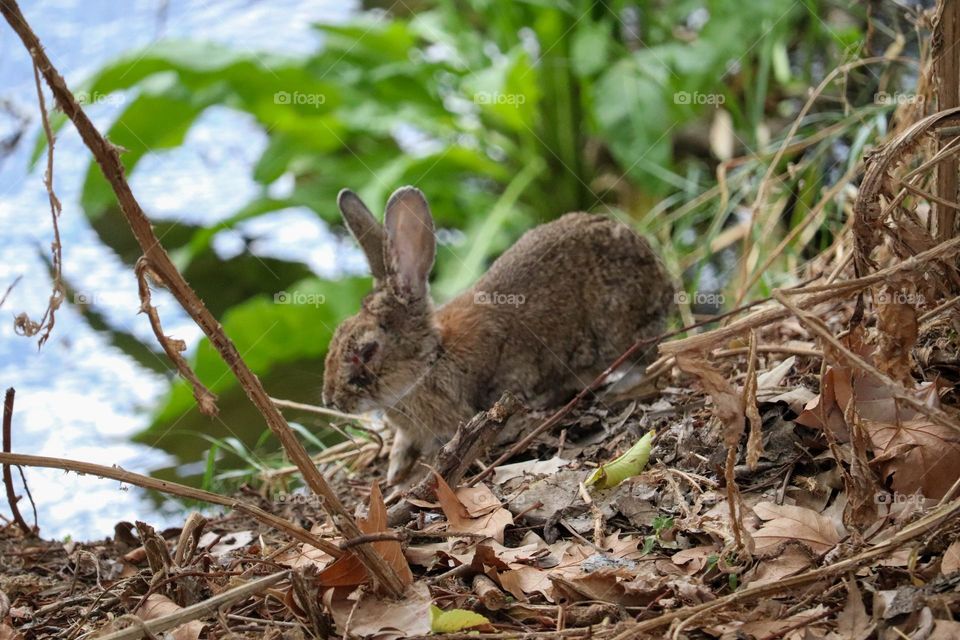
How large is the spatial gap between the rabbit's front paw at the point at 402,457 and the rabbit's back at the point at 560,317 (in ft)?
1.37

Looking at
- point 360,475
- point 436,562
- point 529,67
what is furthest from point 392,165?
point 436,562

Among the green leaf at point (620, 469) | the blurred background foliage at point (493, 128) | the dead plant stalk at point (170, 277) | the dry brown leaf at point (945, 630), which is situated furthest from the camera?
the blurred background foliage at point (493, 128)

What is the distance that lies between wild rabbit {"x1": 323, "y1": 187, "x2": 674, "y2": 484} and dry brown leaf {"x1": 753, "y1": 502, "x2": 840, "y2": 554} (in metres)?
2.15

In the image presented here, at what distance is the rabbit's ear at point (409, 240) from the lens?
4754mm

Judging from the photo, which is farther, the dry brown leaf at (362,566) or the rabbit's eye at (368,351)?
the rabbit's eye at (368,351)

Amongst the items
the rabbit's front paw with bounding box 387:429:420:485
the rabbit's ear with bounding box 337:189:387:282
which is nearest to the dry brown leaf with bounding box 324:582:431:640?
the rabbit's front paw with bounding box 387:429:420:485

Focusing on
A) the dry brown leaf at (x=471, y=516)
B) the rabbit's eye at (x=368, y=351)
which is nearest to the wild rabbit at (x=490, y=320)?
the rabbit's eye at (x=368, y=351)

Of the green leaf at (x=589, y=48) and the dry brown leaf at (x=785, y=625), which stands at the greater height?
the green leaf at (x=589, y=48)

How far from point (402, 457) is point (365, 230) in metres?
1.15

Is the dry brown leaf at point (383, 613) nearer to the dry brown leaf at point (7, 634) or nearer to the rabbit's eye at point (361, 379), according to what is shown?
the dry brown leaf at point (7, 634)

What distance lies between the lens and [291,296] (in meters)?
6.84

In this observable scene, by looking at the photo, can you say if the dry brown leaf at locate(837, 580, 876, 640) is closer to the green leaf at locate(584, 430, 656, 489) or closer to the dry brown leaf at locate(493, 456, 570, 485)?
the green leaf at locate(584, 430, 656, 489)

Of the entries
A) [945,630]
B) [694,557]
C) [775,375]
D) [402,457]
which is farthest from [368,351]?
[945,630]

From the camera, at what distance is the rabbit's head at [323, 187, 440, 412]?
15.4ft
